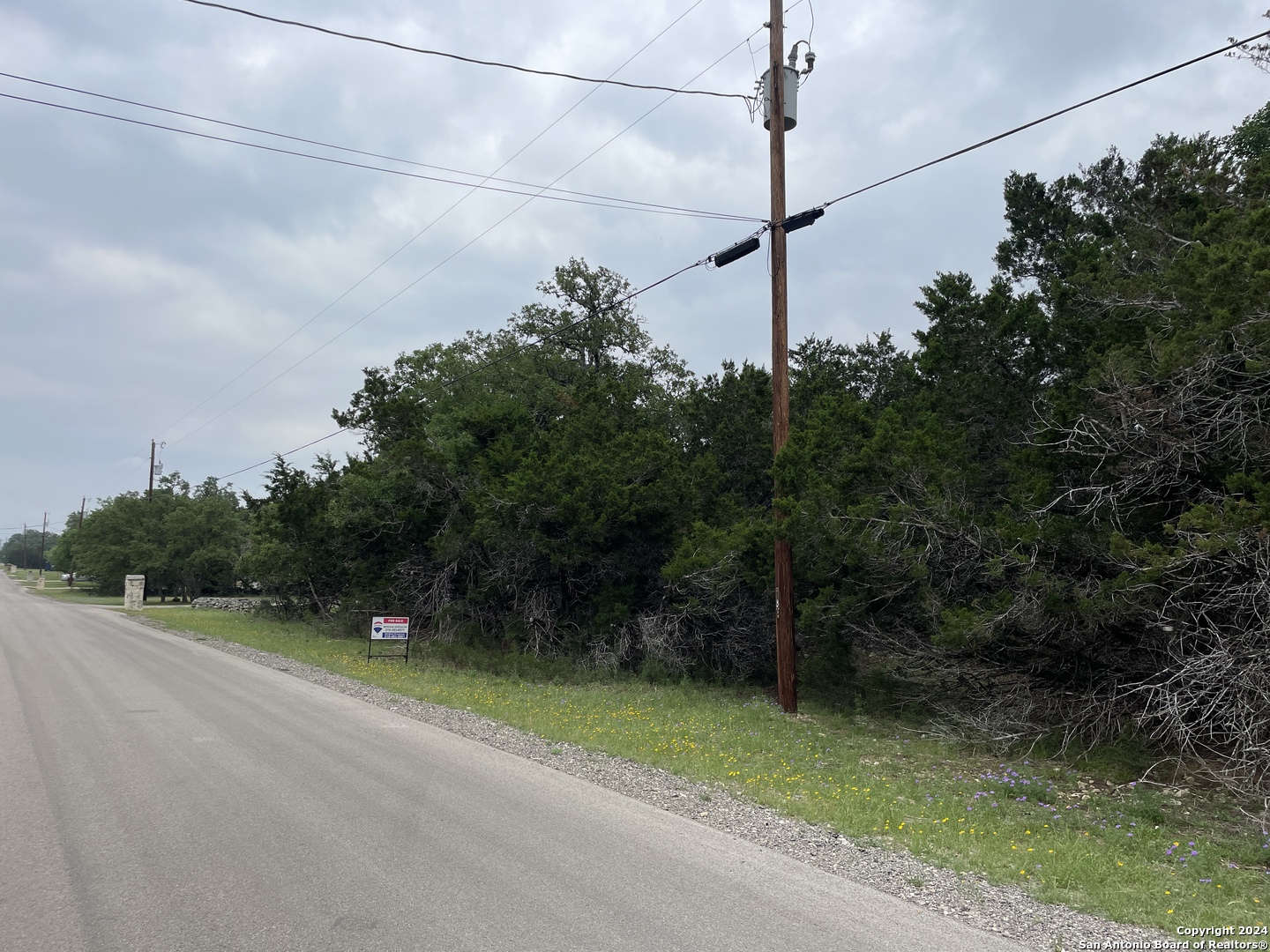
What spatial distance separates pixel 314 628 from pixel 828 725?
23.7 metres

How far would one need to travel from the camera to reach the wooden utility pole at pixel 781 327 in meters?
13.3

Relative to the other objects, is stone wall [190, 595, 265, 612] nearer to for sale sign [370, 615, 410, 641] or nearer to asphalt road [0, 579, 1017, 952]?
for sale sign [370, 615, 410, 641]

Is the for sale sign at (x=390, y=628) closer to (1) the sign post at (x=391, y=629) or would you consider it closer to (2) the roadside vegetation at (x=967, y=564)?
(1) the sign post at (x=391, y=629)

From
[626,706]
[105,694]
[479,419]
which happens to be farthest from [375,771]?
[479,419]

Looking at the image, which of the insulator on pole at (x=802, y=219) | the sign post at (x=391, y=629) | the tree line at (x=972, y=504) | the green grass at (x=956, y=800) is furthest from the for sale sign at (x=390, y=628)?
the insulator on pole at (x=802, y=219)

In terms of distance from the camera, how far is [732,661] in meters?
17.8

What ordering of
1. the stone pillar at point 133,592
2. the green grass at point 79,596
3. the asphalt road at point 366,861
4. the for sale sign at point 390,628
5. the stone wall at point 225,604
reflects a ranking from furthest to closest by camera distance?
the green grass at point 79,596
the stone wall at point 225,604
the stone pillar at point 133,592
the for sale sign at point 390,628
the asphalt road at point 366,861

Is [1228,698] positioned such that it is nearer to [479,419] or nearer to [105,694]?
[105,694]

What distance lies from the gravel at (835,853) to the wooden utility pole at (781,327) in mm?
Result: 5021

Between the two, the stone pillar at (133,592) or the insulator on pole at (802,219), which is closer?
the insulator on pole at (802,219)

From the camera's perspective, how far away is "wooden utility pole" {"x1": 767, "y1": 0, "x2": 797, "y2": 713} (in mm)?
13305

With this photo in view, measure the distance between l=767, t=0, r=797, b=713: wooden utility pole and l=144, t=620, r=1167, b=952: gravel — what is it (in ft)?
16.5

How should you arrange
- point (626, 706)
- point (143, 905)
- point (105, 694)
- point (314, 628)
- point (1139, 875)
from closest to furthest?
point (143, 905), point (1139, 875), point (105, 694), point (626, 706), point (314, 628)

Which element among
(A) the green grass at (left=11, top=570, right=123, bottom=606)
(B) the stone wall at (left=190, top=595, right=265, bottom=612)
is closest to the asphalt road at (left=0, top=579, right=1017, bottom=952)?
(B) the stone wall at (left=190, top=595, right=265, bottom=612)
